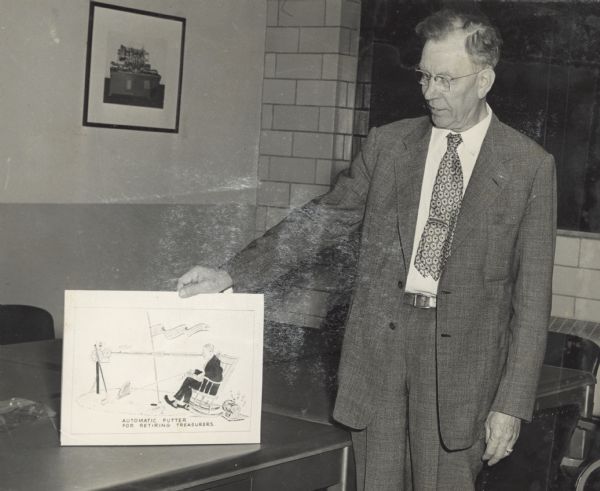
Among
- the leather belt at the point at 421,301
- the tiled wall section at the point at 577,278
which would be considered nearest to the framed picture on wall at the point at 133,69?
the tiled wall section at the point at 577,278

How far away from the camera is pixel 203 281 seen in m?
1.79

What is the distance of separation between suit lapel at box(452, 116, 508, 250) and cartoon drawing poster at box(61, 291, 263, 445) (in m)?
0.44

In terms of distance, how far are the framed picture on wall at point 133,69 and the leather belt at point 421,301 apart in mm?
2897

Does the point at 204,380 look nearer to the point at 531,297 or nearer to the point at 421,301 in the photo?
the point at 421,301

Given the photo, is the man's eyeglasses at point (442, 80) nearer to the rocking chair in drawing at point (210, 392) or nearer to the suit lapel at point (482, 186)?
the suit lapel at point (482, 186)

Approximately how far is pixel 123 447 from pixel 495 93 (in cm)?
296

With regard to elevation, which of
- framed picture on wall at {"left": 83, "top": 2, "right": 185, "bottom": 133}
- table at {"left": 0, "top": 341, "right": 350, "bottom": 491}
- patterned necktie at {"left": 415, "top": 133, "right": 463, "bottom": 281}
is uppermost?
framed picture on wall at {"left": 83, "top": 2, "right": 185, "bottom": 133}

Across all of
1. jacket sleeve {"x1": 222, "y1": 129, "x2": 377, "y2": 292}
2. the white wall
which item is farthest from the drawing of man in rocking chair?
the white wall

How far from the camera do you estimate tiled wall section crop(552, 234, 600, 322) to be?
370 cm

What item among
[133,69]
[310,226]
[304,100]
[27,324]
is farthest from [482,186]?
[304,100]

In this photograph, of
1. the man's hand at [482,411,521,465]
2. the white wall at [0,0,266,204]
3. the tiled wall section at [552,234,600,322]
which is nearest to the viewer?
the man's hand at [482,411,521,465]

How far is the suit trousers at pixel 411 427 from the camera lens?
1.85m

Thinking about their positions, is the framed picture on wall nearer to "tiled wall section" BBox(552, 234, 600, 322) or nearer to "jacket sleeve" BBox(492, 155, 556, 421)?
"tiled wall section" BBox(552, 234, 600, 322)

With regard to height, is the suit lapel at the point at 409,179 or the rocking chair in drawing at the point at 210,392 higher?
the suit lapel at the point at 409,179
